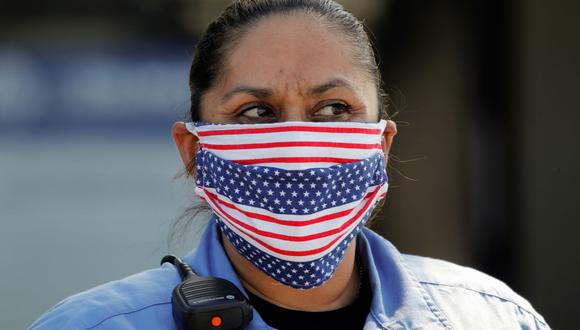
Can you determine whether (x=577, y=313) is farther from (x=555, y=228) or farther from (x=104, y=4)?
(x=104, y=4)

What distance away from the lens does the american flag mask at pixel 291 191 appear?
2072mm

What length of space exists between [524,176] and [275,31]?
9.48ft

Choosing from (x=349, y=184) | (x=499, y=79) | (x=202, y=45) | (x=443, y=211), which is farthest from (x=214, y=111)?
(x=443, y=211)


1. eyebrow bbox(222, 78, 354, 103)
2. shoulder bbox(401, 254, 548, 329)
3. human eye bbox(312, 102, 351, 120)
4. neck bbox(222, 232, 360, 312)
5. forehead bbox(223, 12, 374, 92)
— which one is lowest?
shoulder bbox(401, 254, 548, 329)

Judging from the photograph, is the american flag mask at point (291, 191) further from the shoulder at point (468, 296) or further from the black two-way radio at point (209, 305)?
the shoulder at point (468, 296)

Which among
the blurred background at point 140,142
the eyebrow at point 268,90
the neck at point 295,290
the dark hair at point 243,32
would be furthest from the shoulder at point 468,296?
the blurred background at point 140,142

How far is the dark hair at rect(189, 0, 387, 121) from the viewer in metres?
2.32

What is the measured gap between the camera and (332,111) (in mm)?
2242

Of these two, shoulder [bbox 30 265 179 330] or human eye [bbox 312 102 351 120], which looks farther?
human eye [bbox 312 102 351 120]

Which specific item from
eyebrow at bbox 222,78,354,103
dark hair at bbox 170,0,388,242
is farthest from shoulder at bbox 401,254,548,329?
eyebrow at bbox 222,78,354,103

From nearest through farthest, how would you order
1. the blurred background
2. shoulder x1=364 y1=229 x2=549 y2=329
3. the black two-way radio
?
the black two-way radio < shoulder x1=364 y1=229 x2=549 y2=329 < the blurred background

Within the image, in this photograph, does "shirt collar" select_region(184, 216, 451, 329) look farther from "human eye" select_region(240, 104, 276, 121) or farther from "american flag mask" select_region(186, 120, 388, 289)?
"human eye" select_region(240, 104, 276, 121)

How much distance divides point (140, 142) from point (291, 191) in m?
2.94

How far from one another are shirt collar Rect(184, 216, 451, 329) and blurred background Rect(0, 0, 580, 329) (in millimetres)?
2213
